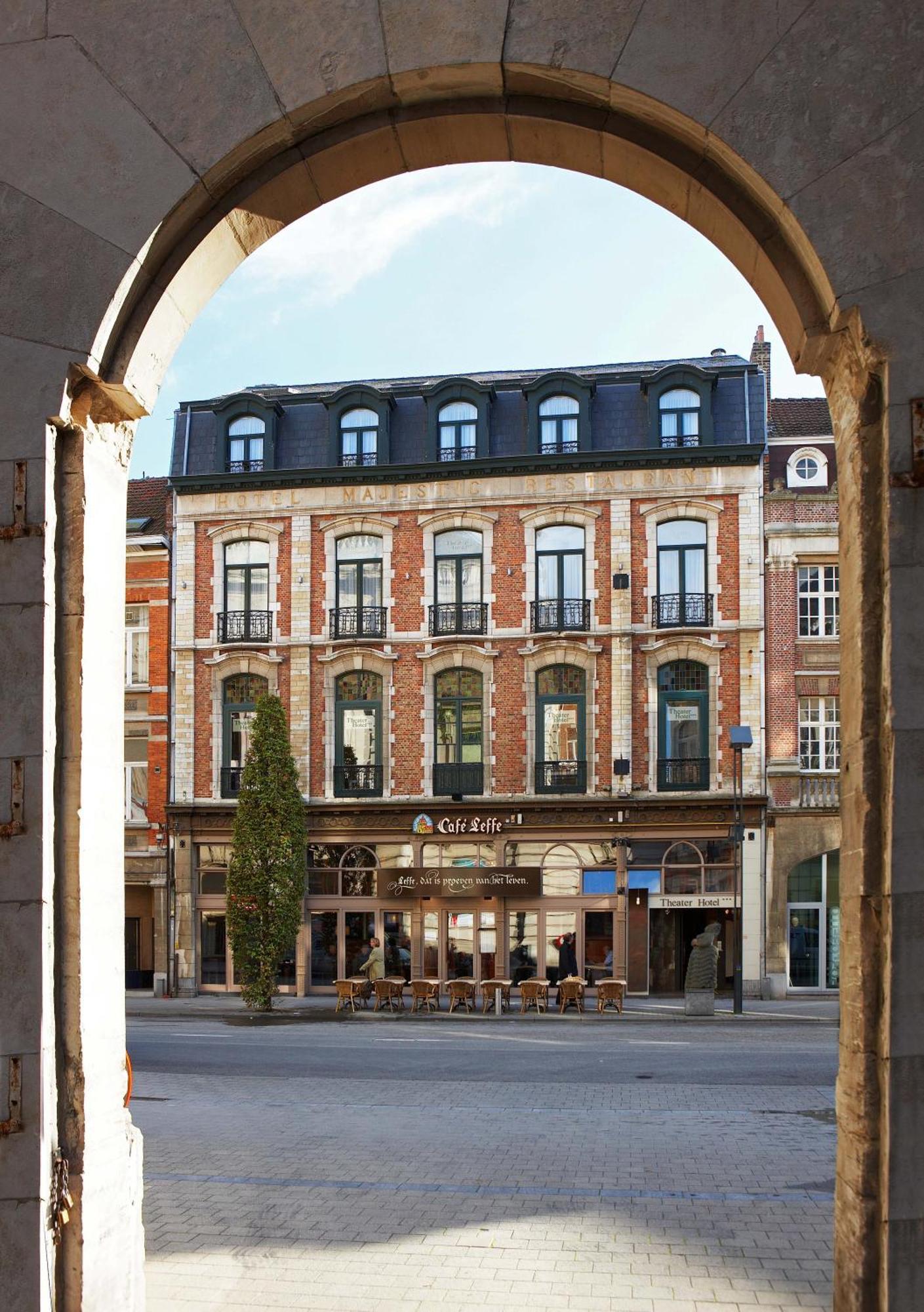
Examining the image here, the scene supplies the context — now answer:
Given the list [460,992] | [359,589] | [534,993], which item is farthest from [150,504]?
[534,993]

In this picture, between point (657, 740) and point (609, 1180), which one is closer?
point (609, 1180)

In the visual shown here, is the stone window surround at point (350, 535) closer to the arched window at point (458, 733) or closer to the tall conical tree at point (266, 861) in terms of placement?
the arched window at point (458, 733)

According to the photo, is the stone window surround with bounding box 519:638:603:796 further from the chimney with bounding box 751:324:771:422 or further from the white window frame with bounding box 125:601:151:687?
the white window frame with bounding box 125:601:151:687

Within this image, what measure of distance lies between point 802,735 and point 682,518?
623cm

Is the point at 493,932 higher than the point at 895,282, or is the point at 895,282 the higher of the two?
the point at 895,282

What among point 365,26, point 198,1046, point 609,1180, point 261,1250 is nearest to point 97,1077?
point 261,1250

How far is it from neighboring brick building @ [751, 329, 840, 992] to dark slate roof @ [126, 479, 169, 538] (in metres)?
17.1

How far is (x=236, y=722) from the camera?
3375 centimetres

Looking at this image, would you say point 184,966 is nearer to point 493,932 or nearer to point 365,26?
point 493,932

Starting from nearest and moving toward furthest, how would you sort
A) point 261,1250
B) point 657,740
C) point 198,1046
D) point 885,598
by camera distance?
point 885,598 < point 261,1250 < point 198,1046 < point 657,740

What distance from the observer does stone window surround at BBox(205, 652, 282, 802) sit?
33.5 metres

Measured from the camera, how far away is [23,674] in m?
5.38

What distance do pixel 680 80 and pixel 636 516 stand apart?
27.2m

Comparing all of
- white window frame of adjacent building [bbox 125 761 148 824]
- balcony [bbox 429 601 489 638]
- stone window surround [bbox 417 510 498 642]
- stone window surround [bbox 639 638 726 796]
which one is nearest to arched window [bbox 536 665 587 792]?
stone window surround [bbox 639 638 726 796]
